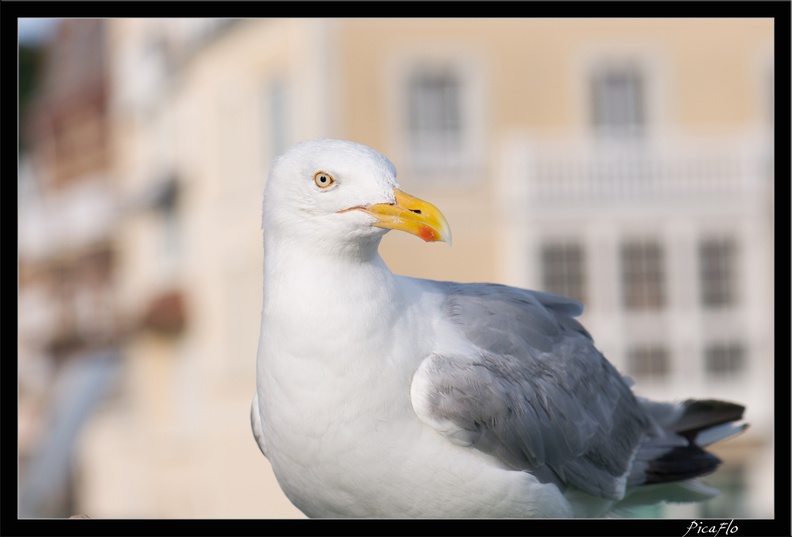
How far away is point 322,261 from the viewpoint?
3096mm

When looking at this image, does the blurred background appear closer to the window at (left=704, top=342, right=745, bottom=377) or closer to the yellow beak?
the window at (left=704, top=342, right=745, bottom=377)

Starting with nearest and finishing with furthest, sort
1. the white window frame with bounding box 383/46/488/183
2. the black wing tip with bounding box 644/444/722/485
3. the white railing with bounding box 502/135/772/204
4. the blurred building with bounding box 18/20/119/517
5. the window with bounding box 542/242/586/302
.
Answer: the black wing tip with bounding box 644/444/722/485
the white railing with bounding box 502/135/772/204
the white window frame with bounding box 383/46/488/183
the window with bounding box 542/242/586/302
the blurred building with bounding box 18/20/119/517

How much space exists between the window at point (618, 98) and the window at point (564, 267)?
6.65 feet

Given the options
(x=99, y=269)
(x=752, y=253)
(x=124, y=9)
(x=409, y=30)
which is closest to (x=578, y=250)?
(x=752, y=253)

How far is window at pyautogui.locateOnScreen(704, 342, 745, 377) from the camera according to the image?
2152cm

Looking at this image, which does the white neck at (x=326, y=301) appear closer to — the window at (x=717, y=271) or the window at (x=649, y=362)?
the window at (x=649, y=362)

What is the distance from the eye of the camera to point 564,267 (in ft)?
71.8

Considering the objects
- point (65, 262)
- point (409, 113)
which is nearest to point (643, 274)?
point (409, 113)

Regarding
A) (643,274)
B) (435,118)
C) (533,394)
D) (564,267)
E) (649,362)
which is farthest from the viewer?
(643,274)

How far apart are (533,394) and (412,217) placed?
0.78m

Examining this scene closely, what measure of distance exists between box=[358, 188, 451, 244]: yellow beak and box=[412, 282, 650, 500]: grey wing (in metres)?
0.41

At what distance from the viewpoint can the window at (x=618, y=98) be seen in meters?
22.2

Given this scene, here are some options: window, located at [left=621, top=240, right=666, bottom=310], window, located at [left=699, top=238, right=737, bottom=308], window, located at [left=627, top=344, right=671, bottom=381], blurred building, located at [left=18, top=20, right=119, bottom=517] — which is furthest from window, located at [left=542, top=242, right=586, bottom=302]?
blurred building, located at [left=18, top=20, right=119, bottom=517]

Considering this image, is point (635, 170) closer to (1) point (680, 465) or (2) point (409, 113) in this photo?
(2) point (409, 113)
